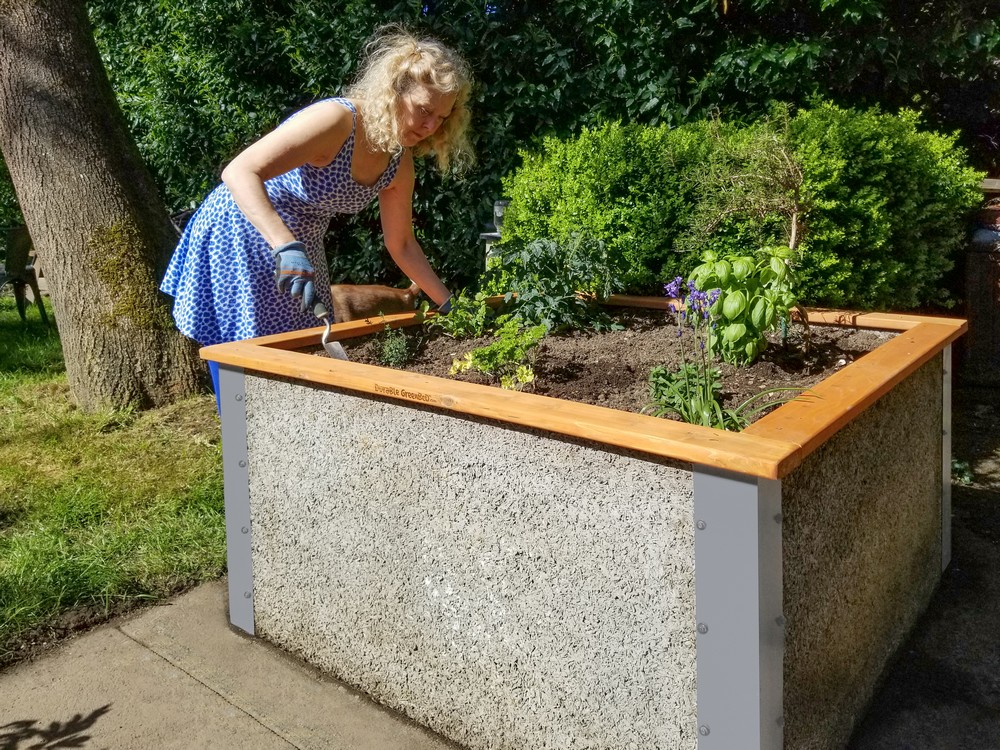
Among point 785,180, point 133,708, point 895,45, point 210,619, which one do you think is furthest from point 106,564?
point 895,45

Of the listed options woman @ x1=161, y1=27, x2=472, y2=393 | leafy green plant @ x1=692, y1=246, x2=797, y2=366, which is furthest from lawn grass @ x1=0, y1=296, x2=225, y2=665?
leafy green plant @ x1=692, y1=246, x2=797, y2=366

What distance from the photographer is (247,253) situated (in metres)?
3.26

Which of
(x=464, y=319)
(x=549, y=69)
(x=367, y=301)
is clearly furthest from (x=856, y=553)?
(x=549, y=69)

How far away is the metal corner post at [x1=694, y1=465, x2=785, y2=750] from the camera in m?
1.76

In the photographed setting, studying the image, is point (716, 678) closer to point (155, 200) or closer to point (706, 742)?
point (706, 742)

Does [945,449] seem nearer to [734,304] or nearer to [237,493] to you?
[734,304]

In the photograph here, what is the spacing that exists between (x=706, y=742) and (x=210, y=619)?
1892 mm

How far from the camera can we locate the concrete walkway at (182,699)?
96.3 inches

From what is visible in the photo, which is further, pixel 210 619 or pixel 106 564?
pixel 106 564

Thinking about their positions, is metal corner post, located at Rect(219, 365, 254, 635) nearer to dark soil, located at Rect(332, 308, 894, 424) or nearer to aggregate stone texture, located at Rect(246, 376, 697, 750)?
aggregate stone texture, located at Rect(246, 376, 697, 750)

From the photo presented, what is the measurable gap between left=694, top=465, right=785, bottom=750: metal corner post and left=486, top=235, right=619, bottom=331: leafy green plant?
5.19 ft

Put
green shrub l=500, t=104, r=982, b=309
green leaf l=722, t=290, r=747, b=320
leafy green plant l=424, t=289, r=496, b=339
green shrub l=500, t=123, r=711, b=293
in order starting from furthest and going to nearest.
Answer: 1. green shrub l=500, t=123, r=711, b=293
2. green shrub l=500, t=104, r=982, b=309
3. leafy green plant l=424, t=289, r=496, b=339
4. green leaf l=722, t=290, r=747, b=320

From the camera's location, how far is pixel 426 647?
2.45 meters

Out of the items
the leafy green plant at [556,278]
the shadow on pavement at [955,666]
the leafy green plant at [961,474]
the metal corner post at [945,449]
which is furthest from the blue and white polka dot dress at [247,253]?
the leafy green plant at [961,474]
